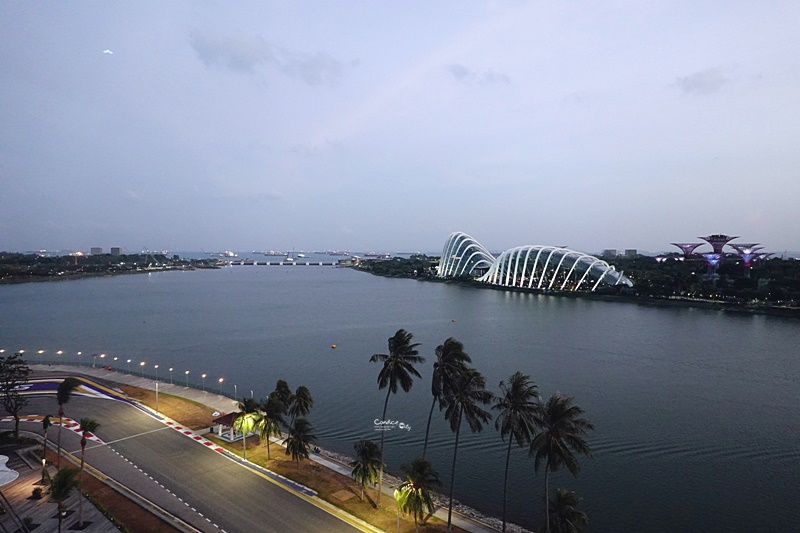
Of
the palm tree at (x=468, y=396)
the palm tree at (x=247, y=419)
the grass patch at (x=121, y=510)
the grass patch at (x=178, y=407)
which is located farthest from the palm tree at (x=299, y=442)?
the grass patch at (x=178, y=407)

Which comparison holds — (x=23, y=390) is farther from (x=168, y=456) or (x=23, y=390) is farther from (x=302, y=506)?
(x=302, y=506)

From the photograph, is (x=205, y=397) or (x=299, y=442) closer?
(x=299, y=442)

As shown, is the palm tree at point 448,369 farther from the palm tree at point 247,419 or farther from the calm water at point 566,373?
the palm tree at point 247,419

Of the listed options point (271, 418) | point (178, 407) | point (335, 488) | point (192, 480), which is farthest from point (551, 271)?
point (192, 480)

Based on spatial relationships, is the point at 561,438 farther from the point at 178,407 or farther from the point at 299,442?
the point at 178,407

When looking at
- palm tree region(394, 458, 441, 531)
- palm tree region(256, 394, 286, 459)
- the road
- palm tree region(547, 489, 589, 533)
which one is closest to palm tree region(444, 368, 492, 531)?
palm tree region(394, 458, 441, 531)

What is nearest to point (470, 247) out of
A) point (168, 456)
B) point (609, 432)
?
point (609, 432)
